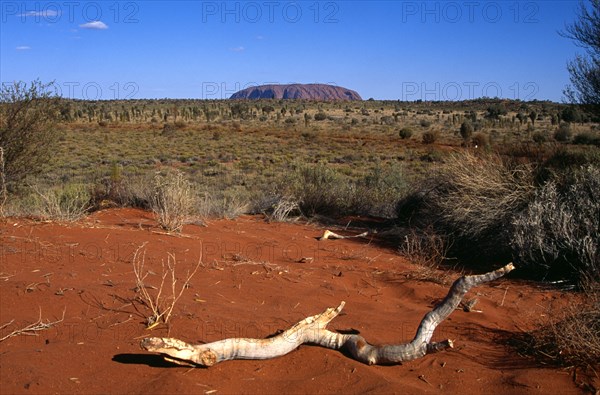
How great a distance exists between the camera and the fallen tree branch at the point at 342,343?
4.04m

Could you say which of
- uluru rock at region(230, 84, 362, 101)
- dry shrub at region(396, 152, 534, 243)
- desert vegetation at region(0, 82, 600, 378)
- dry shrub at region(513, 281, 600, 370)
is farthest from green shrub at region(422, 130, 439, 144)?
uluru rock at region(230, 84, 362, 101)

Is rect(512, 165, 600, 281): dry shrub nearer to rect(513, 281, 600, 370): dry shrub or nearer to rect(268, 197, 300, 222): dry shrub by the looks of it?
rect(513, 281, 600, 370): dry shrub

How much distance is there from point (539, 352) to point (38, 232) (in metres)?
6.18

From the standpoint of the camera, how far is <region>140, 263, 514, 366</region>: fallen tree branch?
404cm

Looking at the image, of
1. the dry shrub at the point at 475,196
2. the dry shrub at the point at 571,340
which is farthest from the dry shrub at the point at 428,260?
the dry shrub at the point at 571,340

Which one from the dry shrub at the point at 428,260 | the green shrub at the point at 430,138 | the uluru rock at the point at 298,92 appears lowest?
the dry shrub at the point at 428,260

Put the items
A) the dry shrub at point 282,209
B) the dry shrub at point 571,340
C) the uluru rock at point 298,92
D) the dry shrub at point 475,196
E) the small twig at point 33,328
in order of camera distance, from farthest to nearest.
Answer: the uluru rock at point 298,92 < the dry shrub at point 282,209 < the dry shrub at point 475,196 < the small twig at point 33,328 < the dry shrub at point 571,340

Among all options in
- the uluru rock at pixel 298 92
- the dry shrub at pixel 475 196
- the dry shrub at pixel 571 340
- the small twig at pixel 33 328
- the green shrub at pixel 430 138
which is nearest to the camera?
the dry shrub at pixel 571 340

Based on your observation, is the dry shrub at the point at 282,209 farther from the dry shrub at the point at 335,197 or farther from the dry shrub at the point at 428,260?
the dry shrub at the point at 428,260

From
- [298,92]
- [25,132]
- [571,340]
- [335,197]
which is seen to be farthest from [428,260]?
[298,92]

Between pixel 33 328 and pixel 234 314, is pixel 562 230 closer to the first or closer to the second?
pixel 234 314

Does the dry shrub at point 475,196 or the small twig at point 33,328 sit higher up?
the dry shrub at point 475,196

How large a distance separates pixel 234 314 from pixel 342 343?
3.75ft

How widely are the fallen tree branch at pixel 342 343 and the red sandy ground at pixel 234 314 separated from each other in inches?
3.1
